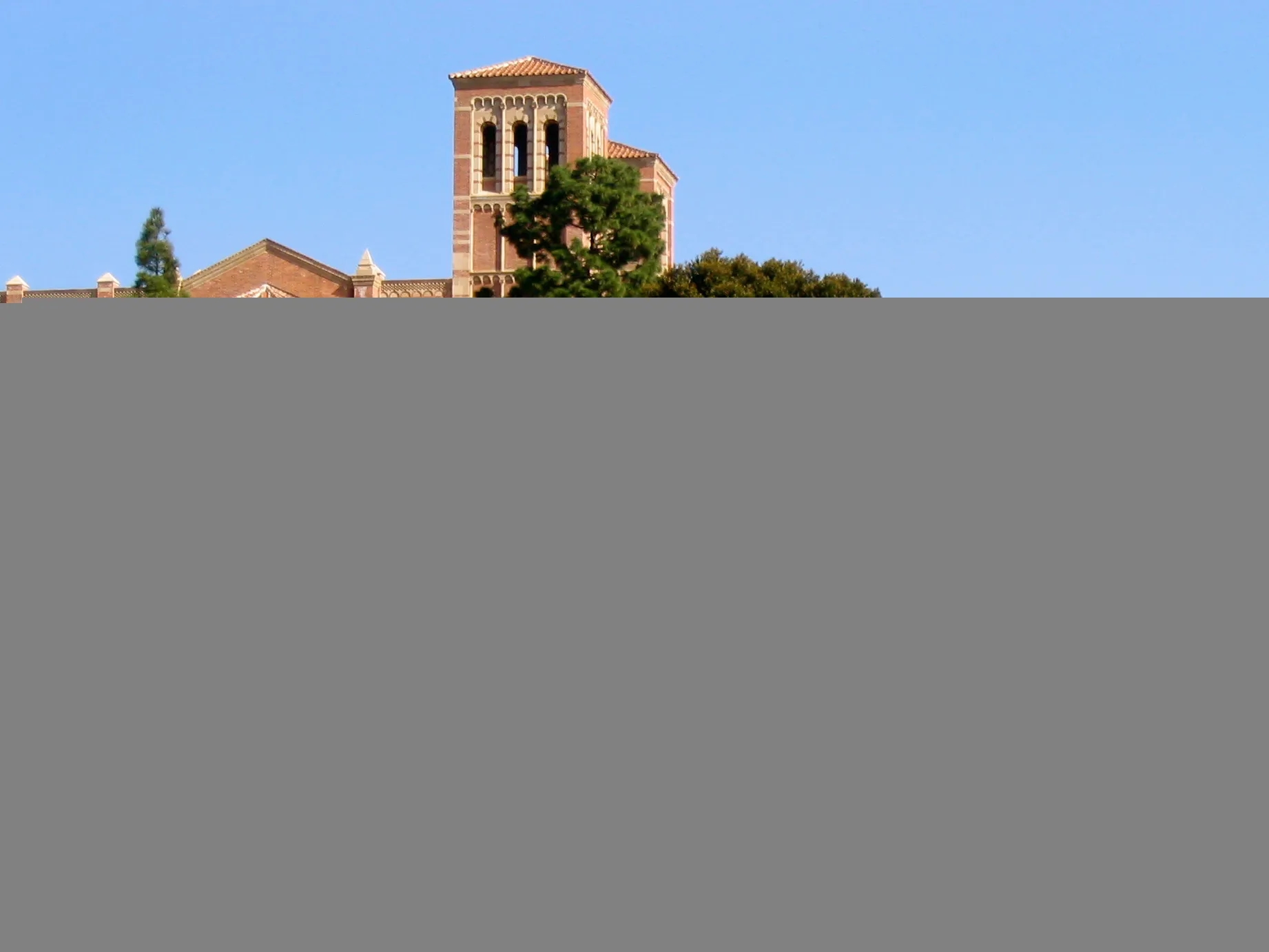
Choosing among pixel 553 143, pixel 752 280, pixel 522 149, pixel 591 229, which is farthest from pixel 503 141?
pixel 752 280

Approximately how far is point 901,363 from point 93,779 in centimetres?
232

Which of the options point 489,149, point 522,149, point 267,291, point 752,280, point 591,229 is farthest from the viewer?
point 489,149

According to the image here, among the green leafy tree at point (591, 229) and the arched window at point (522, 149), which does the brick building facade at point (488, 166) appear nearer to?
the arched window at point (522, 149)

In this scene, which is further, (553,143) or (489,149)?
(489,149)

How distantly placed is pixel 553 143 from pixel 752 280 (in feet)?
67.3

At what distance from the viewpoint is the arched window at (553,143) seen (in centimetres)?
4688

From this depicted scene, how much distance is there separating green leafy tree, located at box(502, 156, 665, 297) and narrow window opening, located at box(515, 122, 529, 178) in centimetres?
1415

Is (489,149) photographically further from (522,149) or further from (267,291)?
(267,291)

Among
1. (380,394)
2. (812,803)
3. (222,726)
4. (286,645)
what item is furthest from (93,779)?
(812,803)

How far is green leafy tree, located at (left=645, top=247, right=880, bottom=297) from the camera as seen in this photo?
2852 cm

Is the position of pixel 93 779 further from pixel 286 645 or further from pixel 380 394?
pixel 380 394

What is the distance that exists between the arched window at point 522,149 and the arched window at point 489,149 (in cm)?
72

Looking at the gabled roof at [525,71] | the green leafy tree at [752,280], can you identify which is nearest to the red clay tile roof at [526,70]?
the gabled roof at [525,71]

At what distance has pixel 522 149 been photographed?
1876 inches
